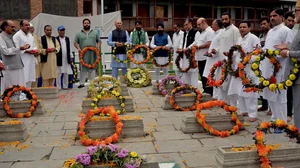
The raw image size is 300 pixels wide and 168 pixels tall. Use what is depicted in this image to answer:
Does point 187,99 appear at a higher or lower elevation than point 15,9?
lower

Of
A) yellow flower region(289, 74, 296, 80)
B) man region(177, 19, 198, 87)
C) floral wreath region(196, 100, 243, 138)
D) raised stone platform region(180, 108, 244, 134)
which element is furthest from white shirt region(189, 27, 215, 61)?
yellow flower region(289, 74, 296, 80)

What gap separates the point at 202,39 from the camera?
27.2 ft

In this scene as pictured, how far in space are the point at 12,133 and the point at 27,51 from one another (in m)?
3.69

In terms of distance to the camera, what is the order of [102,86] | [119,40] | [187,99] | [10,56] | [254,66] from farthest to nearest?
[119,40] → [102,86] → [10,56] → [187,99] → [254,66]

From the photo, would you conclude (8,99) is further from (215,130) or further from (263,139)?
(263,139)

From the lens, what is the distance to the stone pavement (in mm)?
4340

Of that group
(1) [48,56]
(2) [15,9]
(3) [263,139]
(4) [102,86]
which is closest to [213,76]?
(4) [102,86]

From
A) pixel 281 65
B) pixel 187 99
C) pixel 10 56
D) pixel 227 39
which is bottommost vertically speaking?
pixel 187 99

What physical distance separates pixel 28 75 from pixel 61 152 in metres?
4.52

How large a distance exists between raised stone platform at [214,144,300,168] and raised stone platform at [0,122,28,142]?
10.0 feet

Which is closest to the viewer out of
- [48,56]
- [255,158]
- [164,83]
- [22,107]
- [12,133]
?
[255,158]

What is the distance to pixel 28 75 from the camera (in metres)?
8.66

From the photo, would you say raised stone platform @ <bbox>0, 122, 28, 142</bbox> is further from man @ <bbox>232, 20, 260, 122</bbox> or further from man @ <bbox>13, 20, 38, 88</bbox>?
man @ <bbox>232, 20, 260, 122</bbox>

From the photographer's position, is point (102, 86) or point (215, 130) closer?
point (215, 130)
